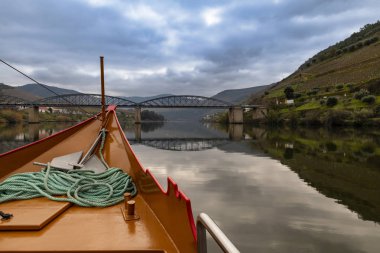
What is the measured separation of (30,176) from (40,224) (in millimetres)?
2035

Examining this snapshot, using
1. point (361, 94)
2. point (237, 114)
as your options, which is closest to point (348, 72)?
point (361, 94)

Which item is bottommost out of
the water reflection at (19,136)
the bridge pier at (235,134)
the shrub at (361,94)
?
A: the bridge pier at (235,134)

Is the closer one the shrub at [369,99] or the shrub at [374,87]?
the shrub at [369,99]

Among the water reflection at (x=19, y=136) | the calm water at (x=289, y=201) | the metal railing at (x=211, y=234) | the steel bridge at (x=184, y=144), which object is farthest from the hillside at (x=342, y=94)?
the metal railing at (x=211, y=234)

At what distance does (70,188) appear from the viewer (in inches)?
215

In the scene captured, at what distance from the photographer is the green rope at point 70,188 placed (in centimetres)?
527

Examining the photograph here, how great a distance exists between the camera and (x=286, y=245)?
586cm

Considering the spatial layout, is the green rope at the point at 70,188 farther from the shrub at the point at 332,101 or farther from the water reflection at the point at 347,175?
the shrub at the point at 332,101

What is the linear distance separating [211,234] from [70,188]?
164 inches

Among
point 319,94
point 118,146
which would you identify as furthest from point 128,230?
point 319,94

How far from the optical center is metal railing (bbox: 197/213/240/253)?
186 centimetres

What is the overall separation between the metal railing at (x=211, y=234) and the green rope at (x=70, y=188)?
3065 mm

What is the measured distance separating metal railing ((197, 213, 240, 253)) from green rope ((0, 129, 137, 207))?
121 inches

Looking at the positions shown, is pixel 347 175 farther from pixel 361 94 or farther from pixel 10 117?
pixel 10 117
